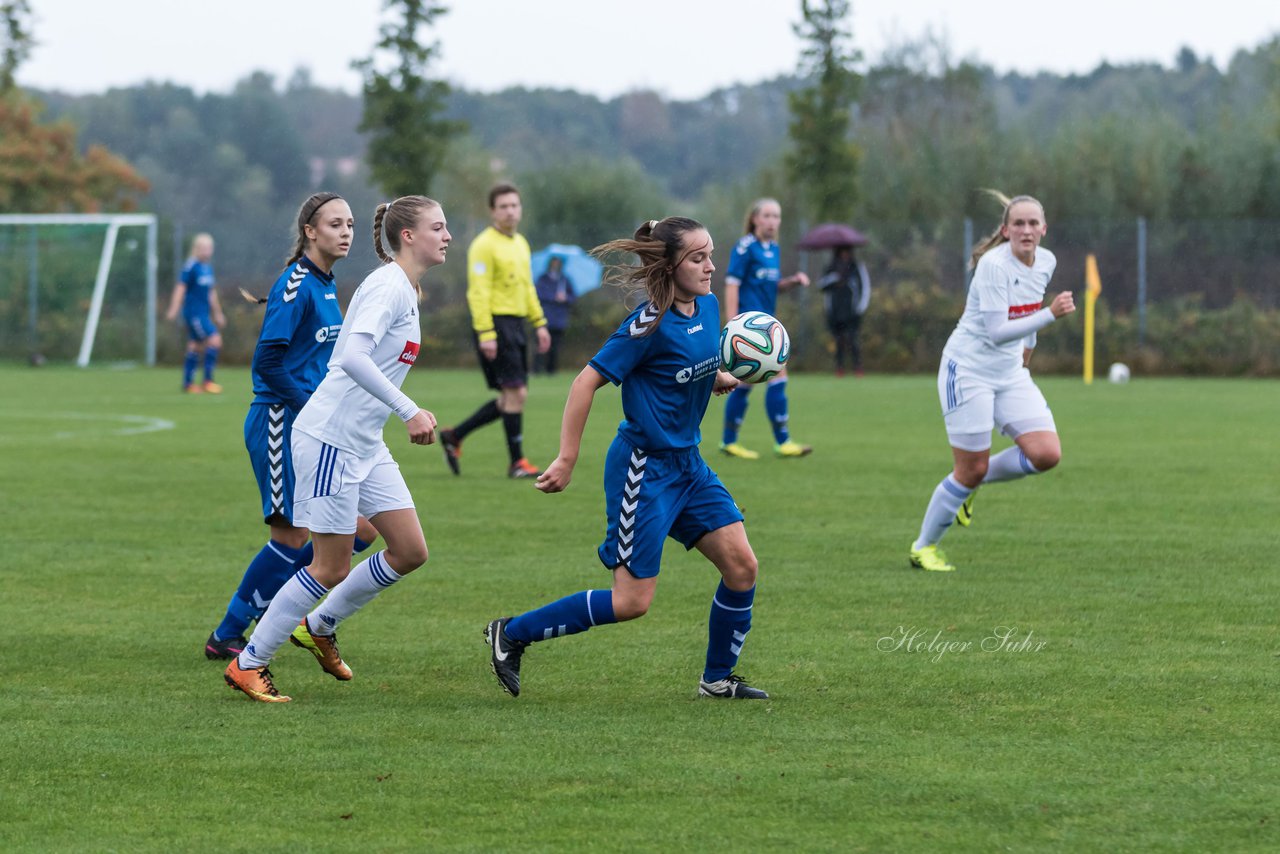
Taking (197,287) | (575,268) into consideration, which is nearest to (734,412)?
(197,287)

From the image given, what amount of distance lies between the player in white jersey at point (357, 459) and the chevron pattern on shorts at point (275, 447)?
571 mm

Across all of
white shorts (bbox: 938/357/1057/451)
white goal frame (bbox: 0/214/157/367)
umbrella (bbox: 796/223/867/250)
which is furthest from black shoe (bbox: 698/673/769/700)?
white goal frame (bbox: 0/214/157/367)

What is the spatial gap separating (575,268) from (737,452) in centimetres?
1715

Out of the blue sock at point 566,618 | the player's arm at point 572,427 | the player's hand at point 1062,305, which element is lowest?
the blue sock at point 566,618

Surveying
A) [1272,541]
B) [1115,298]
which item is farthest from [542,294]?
[1272,541]

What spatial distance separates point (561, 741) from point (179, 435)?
40.9 feet

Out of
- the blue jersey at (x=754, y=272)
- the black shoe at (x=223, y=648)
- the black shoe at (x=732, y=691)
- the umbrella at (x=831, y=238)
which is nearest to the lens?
the black shoe at (x=732, y=691)

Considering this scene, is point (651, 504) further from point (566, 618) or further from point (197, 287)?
point (197, 287)

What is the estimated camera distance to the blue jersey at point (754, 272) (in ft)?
46.3

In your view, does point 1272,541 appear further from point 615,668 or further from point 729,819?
point 729,819

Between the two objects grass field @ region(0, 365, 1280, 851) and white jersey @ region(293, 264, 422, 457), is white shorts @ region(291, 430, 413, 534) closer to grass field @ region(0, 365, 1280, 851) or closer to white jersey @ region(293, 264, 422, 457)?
white jersey @ region(293, 264, 422, 457)

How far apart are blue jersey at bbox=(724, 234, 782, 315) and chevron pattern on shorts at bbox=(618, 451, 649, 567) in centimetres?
848

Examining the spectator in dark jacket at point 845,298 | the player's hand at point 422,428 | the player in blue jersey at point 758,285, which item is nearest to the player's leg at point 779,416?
the player in blue jersey at point 758,285

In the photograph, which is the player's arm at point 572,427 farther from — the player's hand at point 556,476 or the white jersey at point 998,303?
the white jersey at point 998,303
